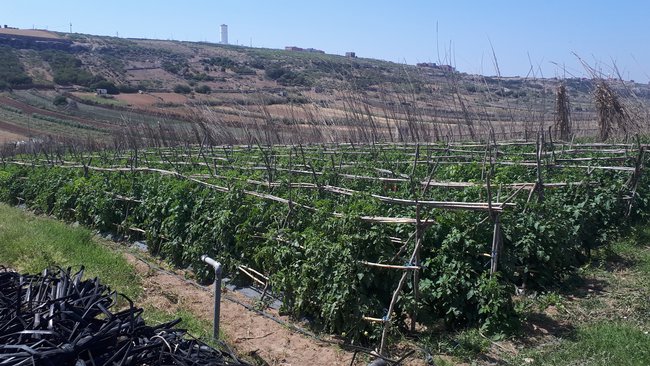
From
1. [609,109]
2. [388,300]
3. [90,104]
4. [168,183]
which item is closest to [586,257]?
[388,300]

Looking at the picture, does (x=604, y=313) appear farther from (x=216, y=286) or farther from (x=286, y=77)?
(x=286, y=77)

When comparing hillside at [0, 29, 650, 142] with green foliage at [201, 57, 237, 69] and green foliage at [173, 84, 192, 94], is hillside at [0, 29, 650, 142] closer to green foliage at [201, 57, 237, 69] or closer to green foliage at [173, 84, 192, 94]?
green foliage at [173, 84, 192, 94]

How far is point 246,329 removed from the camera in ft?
20.0

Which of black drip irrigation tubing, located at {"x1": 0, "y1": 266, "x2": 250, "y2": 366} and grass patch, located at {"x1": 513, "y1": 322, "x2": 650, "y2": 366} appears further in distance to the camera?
grass patch, located at {"x1": 513, "y1": 322, "x2": 650, "y2": 366}

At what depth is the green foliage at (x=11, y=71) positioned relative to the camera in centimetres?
5472

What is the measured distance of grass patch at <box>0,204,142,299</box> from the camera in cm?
754

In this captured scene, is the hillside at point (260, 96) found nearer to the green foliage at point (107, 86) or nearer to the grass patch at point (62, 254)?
the green foliage at point (107, 86)

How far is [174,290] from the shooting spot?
7.45 meters

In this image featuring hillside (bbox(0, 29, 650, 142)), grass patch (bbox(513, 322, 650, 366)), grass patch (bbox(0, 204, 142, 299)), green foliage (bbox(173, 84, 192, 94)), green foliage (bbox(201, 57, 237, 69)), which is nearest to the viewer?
grass patch (bbox(513, 322, 650, 366))

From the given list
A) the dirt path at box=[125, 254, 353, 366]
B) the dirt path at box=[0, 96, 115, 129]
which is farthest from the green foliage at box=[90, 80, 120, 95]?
the dirt path at box=[125, 254, 353, 366]

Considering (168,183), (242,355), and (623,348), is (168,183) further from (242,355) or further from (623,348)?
(623,348)

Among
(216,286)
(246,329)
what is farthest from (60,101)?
(216,286)

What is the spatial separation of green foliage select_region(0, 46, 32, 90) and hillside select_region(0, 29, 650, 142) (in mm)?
192

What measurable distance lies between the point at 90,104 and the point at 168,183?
42.7 m
